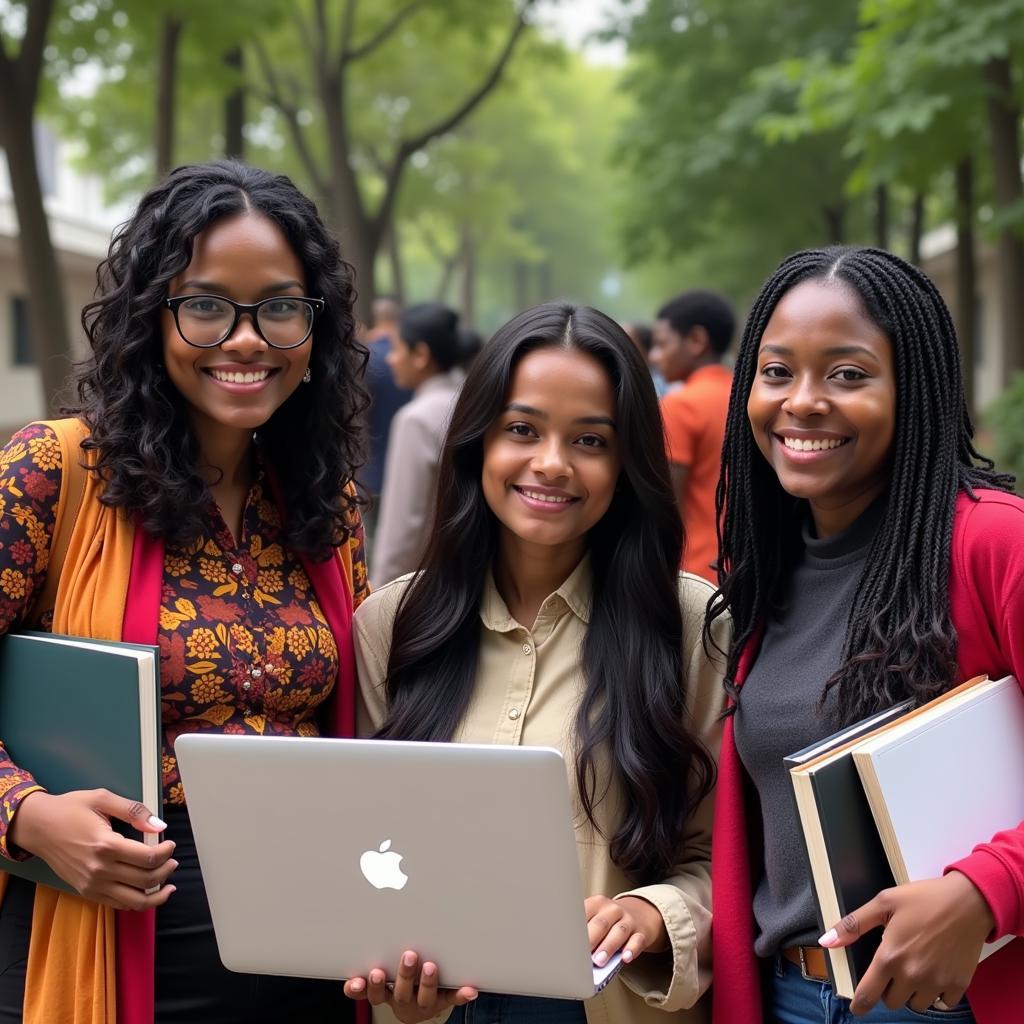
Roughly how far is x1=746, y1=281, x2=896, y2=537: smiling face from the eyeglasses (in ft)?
3.15

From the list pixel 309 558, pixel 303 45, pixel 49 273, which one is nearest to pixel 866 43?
pixel 49 273

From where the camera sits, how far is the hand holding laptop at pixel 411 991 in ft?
6.79

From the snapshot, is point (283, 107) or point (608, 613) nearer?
point (608, 613)

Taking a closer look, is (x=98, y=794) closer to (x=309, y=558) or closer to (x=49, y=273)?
(x=309, y=558)

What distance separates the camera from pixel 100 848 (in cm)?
216

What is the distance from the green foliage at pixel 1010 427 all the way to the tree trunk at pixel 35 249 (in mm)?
7078

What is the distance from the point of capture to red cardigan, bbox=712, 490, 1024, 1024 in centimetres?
190

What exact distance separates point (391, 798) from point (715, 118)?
17.5 meters

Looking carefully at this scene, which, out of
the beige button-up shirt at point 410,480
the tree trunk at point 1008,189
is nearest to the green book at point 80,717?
the beige button-up shirt at point 410,480

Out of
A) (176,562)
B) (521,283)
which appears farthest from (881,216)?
(521,283)

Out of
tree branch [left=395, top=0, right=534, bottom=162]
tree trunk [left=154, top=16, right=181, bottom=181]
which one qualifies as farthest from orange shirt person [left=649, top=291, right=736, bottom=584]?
tree branch [left=395, top=0, right=534, bottom=162]

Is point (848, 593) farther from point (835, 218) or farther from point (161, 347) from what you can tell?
point (835, 218)

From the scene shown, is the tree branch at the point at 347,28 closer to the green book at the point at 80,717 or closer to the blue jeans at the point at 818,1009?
the green book at the point at 80,717

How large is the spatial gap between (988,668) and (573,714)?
0.79 m
